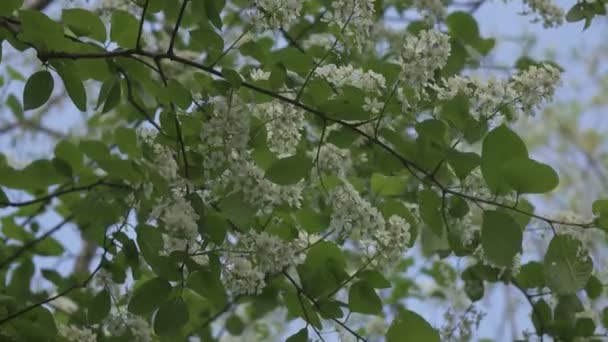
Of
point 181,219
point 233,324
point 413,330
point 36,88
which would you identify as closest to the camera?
point 181,219

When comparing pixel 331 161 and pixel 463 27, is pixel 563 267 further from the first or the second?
pixel 463 27

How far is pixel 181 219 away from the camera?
4.20ft

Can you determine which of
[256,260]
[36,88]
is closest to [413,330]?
[256,260]

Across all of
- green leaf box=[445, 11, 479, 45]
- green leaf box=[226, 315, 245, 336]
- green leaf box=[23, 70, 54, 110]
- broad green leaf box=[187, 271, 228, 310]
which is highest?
green leaf box=[445, 11, 479, 45]

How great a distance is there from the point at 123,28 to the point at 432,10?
2.56ft

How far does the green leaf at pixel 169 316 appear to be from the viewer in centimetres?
144

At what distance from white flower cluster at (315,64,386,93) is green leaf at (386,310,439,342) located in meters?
0.37

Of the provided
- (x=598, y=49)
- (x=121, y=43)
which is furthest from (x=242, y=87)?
(x=598, y=49)

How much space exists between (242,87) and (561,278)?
619 millimetres

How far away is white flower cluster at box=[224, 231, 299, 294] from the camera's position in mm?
1378

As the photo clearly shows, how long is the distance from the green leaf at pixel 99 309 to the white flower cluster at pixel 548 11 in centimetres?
110

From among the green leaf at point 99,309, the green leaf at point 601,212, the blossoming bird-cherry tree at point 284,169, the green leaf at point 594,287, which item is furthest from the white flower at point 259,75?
the green leaf at point 594,287

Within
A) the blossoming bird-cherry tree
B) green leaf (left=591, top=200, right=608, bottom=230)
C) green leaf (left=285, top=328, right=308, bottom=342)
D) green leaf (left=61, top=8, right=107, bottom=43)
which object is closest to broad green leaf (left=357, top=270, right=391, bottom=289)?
the blossoming bird-cherry tree

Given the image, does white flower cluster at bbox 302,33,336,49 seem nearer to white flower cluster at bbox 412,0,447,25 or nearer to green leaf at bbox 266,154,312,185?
white flower cluster at bbox 412,0,447,25
